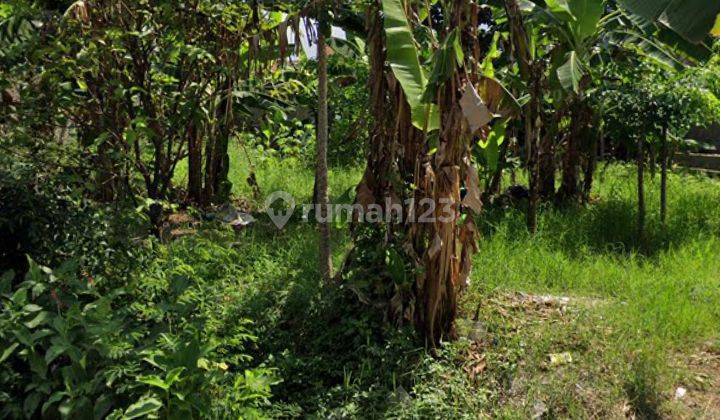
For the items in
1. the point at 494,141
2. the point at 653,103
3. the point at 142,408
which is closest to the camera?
the point at 142,408

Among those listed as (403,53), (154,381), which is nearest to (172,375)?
(154,381)

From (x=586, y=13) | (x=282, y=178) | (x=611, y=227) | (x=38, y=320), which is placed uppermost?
(x=586, y=13)

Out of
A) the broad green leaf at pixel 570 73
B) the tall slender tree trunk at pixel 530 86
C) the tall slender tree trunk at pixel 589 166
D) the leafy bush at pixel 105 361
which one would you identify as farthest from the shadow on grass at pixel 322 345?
the tall slender tree trunk at pixel 589 166

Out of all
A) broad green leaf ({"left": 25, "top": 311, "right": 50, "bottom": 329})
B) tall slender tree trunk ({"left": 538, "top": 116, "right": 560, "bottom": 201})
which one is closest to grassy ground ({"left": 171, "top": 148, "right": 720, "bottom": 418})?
broad green leaf ({"left": 25, "top": 311, "right": 50, "bottom": 329})

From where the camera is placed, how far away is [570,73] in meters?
4.77

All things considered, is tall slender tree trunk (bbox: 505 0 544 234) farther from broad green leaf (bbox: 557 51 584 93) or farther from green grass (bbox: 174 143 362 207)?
green grass (bbox: 174 143 362 207)

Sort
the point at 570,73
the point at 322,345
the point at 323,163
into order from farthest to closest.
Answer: the point at 323,163 < the point at 570,73 < the point at 322,345

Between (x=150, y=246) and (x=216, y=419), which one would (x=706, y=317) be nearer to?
(x=216, y=419)

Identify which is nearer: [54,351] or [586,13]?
[54,351]

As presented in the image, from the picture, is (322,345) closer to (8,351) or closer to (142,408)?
(142,408)

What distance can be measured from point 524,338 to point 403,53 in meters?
1.98

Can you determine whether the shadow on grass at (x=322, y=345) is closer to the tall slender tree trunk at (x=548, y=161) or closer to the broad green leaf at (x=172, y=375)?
the broad green leaf at (x=172, y=375)

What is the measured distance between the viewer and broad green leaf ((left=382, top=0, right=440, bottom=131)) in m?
3.86

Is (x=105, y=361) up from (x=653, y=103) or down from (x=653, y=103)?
down
